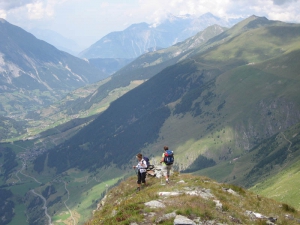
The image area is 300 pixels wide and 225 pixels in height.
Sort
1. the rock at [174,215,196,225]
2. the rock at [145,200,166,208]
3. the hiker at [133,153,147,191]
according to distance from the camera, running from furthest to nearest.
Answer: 1. the hiker at [133,153,147,191]
2. the rock at [145,200,166,208]
3. the rock at [174,215,196,225]

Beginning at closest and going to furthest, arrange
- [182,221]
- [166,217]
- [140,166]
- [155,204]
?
[182,221] < [166,217] < [155,204] < [140,166]

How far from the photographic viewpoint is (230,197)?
39531 millimetres

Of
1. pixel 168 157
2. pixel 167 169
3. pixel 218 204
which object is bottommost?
pixel 218 204

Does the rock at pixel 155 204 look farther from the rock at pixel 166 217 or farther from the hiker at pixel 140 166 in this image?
the hiker at pixel 140 166

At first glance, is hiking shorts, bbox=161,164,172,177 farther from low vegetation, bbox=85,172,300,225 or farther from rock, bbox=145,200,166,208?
rock, bbox=145,200,166,208

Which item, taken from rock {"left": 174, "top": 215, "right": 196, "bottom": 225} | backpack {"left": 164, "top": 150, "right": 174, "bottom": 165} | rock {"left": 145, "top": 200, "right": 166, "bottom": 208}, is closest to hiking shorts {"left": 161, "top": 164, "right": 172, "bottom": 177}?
backpack {"left": 164, "top": 150, "right": 174, "bottom": 165}

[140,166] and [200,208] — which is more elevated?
[140,166]

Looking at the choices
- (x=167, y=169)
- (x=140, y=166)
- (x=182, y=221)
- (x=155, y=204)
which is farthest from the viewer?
(x=167, y=169)

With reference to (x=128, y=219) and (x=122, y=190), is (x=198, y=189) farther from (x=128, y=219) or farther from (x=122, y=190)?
(x=122, y=190)

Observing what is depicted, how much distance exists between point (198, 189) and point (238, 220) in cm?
1036

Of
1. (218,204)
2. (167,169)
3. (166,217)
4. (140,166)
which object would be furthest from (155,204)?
(167,169)

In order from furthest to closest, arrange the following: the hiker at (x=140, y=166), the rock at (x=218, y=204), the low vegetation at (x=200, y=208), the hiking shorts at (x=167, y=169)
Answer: the hiking shorts at (x=167, y=169) → the hiker at (x=140, y=166) → the rock at (x=218, y=204) → the low vegetation at (x=200, y=208)

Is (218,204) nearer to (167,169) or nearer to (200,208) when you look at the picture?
(200,208)

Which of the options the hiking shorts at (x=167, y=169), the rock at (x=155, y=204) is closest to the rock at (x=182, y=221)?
the rock at (x=155, y=204)
